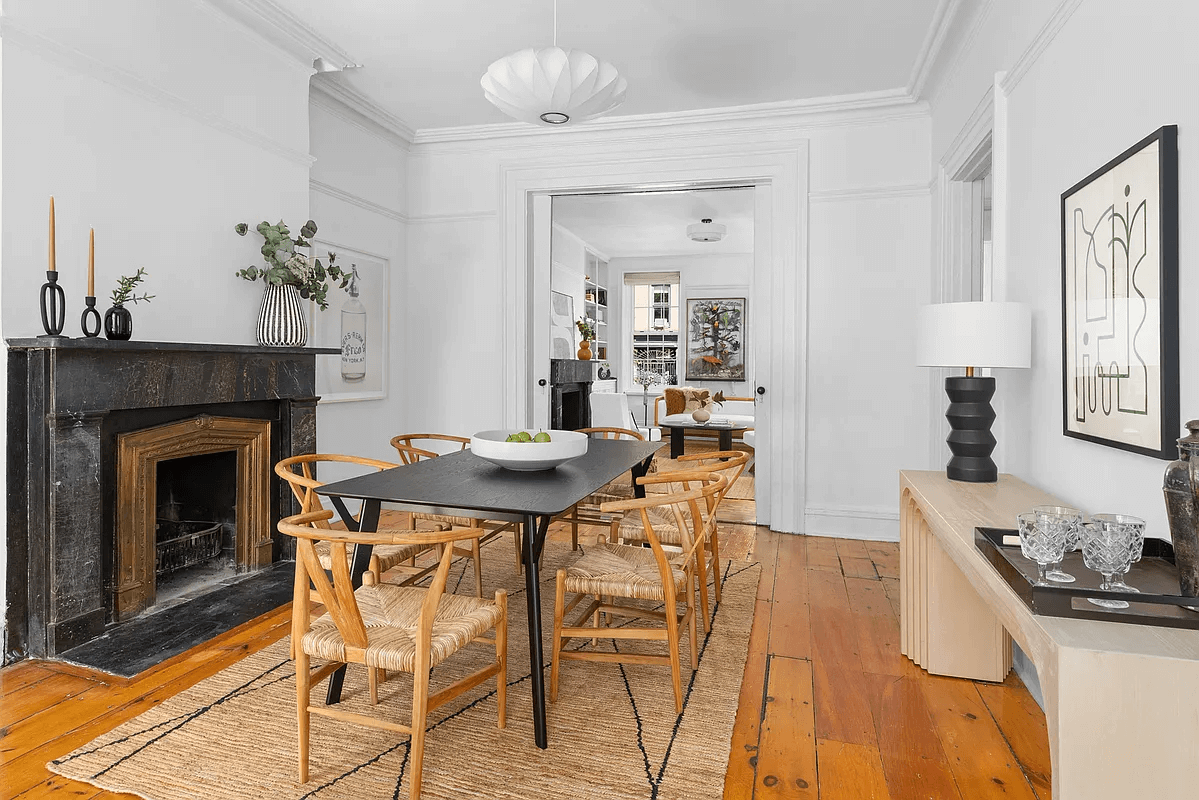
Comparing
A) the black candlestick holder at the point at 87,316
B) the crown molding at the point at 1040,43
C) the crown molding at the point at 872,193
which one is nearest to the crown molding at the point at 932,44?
the crown molding at the point at 872,193

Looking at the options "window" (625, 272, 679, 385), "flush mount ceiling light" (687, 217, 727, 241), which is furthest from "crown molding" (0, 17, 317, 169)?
"window" (625, 272, 679, 385)

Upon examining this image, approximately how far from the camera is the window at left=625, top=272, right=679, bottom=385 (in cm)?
1016

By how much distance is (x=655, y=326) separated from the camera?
403 inches

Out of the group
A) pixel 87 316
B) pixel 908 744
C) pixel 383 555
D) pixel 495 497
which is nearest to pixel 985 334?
pixel 908 744

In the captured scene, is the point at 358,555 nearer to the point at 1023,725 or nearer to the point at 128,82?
the point at 1023,725

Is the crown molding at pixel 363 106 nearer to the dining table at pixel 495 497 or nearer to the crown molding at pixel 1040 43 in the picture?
the dining table at pixel 495 497

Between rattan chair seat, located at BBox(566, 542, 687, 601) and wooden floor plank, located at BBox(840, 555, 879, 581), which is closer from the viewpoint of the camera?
rattan chair seat, located at BBox(566, 542, 687, 601)

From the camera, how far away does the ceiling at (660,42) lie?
338 cm

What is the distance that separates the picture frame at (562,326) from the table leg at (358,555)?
5.02 m

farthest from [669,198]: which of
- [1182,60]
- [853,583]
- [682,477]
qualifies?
[1182,60]

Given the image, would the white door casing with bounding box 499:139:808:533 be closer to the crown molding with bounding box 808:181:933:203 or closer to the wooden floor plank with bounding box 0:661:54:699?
the crown molding with bounding box 808:181:933:203

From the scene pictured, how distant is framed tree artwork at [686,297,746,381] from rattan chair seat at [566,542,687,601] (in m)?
7.38

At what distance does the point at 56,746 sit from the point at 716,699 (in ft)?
6.34

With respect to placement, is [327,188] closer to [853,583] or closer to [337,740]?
[337,740]
